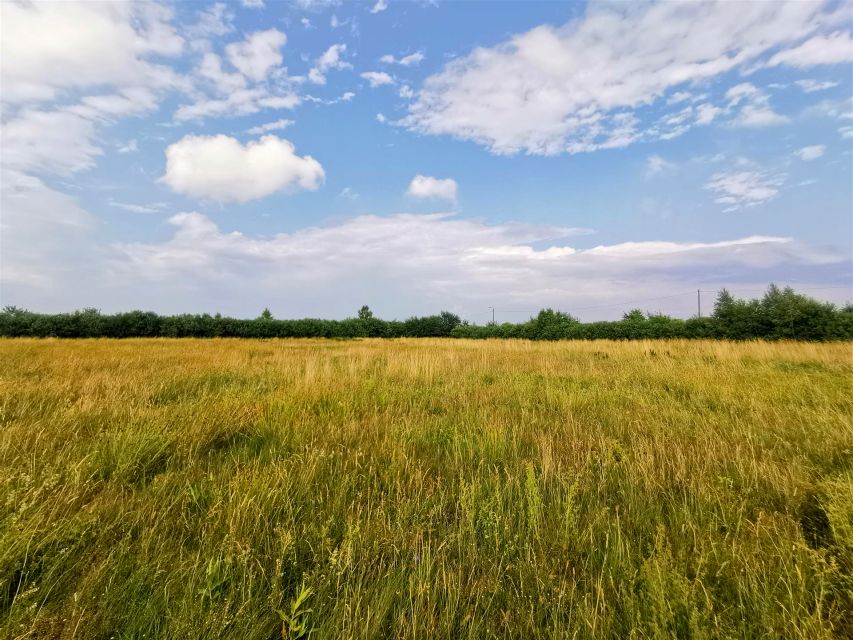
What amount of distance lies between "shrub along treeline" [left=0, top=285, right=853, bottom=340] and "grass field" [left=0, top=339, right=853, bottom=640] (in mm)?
25291

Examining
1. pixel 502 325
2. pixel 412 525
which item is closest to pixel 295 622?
pixel 412 525

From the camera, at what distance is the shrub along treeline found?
2191 cm

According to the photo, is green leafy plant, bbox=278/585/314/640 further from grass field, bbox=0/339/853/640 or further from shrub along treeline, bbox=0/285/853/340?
shrub along treeline, bbox=0/285/853/340

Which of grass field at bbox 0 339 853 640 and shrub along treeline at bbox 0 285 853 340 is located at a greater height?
shrub along treeline at bbox 0 285 853 340

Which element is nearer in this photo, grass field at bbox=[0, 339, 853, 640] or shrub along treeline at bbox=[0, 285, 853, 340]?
grass field at bbox=[0, 339, 853, 640]

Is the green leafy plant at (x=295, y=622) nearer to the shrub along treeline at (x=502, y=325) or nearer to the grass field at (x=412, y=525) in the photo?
the grass field at (x=412, y=525)

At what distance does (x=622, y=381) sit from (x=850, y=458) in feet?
13.3

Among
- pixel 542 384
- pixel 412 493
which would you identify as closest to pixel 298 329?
pixel 542 384

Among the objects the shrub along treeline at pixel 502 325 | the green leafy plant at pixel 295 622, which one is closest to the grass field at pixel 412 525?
the green leafy plant at pixel 295 622

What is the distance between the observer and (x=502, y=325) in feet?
148

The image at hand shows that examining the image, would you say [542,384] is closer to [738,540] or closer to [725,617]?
[738,540]

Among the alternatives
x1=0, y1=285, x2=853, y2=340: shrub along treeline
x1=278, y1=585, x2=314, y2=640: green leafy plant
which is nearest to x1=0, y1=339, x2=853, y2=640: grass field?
x1=278, y1=585, x2=314, y2=640: green leafy plant

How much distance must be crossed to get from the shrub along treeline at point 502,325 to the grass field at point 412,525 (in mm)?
25291

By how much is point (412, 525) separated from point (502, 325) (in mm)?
44165
